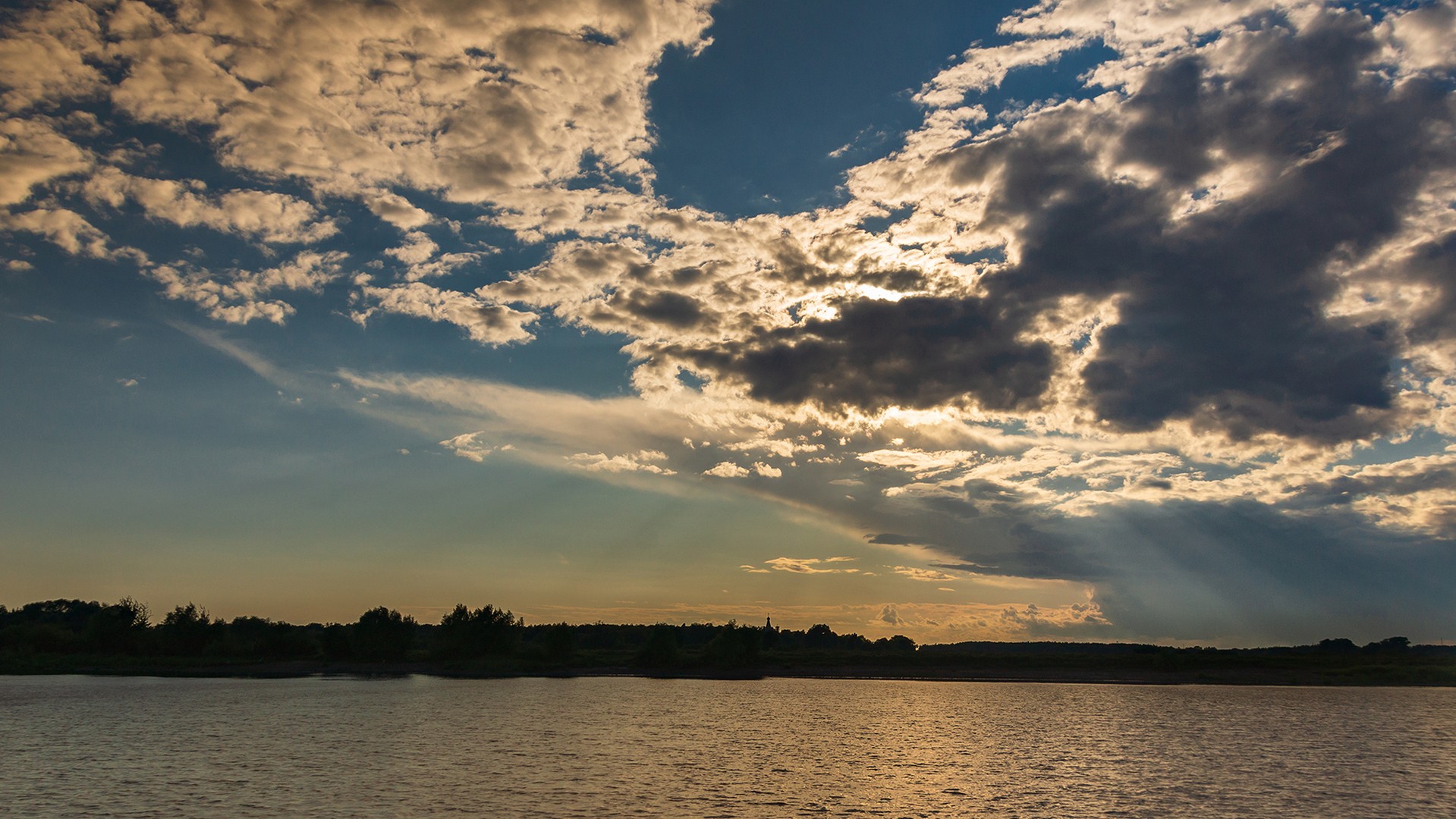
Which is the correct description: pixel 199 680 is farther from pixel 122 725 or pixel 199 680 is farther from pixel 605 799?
pixel 605 799

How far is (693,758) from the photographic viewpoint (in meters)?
67.9

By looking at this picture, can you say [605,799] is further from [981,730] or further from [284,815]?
[981,730]

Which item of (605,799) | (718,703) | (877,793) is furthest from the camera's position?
(718,703)

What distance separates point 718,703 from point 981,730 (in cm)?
4777

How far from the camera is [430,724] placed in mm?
93562

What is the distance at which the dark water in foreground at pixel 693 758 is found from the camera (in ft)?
161

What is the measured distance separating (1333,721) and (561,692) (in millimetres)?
122787

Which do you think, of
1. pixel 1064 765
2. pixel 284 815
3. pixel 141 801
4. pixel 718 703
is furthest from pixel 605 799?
pixel 718 703

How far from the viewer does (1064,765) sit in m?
68.4

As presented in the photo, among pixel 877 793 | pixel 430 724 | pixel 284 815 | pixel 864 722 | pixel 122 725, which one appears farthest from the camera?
pixel 864 722

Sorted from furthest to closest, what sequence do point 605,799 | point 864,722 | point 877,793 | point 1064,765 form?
1. point 864,722
2. point 1064,765
3. point 877,793
4. point 605,799

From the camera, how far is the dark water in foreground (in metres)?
49.0

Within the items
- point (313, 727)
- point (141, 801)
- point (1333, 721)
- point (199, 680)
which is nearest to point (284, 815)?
point (141, 801)

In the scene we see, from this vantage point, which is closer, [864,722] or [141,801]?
[141,801]
